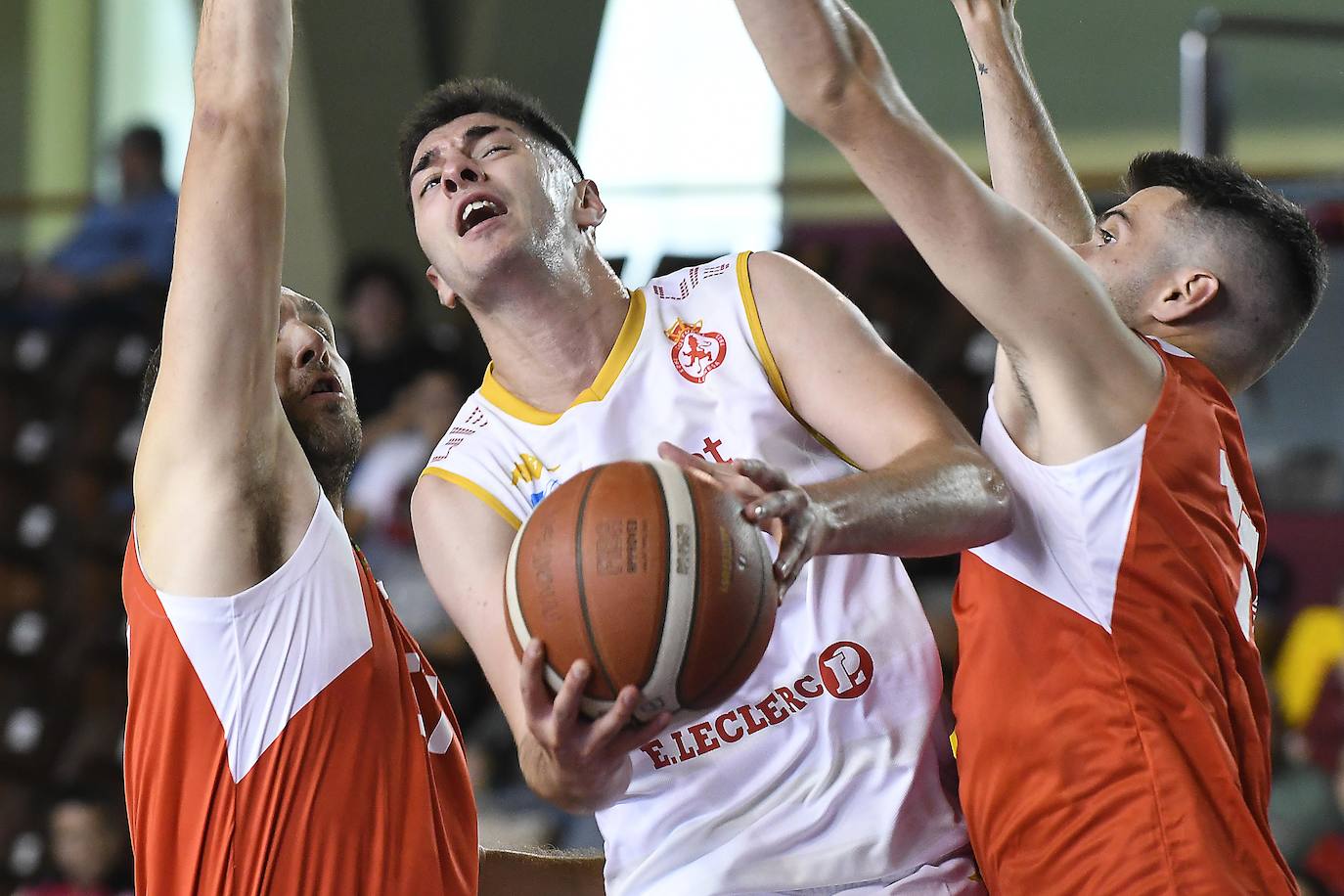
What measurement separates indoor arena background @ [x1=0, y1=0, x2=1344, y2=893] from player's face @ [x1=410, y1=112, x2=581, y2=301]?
3.27 metres

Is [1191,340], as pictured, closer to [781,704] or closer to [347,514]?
[781,704]

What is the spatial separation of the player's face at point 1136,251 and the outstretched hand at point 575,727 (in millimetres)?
1267

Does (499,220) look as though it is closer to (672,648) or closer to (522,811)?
(672,648)

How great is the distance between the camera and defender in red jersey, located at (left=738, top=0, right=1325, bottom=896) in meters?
2.52

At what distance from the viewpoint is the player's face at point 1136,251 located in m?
2.94

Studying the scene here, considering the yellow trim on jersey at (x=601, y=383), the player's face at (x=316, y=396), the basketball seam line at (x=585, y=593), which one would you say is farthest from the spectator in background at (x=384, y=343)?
the basketball seam line at (x=585, y=593)

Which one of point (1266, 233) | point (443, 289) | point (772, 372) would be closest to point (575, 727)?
point (772, 372)

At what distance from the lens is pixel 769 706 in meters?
2.80

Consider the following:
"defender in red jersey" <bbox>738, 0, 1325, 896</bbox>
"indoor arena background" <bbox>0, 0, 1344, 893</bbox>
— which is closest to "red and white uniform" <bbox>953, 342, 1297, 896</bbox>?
"defender in red jersey" <bbox>738, 0, 1325, 896</bbox>

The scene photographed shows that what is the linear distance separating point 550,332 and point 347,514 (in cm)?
483

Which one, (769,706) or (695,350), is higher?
(695,350)

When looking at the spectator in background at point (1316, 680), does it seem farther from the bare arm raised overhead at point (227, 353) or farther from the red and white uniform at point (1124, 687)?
the bare arm raised overhead at point (227, 353)

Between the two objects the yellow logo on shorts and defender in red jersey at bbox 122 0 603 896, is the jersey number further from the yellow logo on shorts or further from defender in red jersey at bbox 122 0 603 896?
defender in red jersey at bbox 122 0 603 896

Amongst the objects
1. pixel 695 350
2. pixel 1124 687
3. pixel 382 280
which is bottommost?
pixel 382 280
